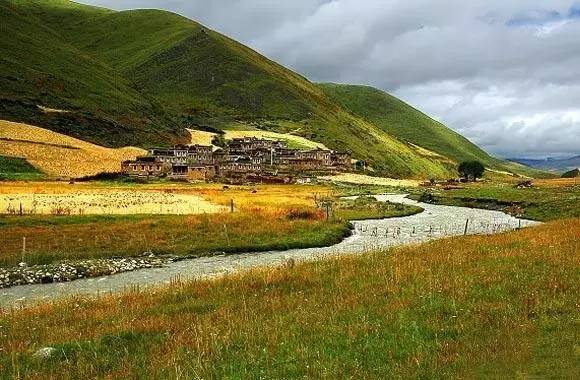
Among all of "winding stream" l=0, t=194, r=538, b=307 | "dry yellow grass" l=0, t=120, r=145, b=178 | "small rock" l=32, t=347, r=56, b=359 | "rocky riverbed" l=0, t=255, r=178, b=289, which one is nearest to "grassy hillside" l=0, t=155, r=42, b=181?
"dry yellow grass" l=0, t=120, r=145, b=178

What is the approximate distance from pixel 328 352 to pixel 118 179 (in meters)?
128

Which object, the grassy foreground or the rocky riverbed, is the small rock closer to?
the grassy foreground

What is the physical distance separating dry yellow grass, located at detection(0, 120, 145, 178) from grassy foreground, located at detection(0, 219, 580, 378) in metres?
124

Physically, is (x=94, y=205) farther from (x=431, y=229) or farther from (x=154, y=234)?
(x=431, y=229)

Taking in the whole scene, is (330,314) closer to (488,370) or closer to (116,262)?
(488,370)

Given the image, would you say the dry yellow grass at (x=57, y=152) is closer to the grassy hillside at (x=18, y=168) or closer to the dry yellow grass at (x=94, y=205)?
the grassy hillside at (x=18, y=168)

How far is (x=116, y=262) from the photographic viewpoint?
127 feet

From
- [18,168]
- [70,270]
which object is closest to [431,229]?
[70,270]

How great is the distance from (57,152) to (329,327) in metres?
155

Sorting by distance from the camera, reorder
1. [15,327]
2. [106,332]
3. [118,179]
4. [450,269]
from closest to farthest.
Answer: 1. [106,332]
2. [15,327]
3. [450,269]
4. [118,179]

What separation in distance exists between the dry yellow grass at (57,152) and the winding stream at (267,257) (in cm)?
9613

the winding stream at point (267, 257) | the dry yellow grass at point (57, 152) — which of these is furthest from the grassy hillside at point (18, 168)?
the winding stream at point (267, 257)

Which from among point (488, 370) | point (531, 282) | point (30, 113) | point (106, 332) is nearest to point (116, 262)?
point (106, 332)

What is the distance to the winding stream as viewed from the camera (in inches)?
1212
